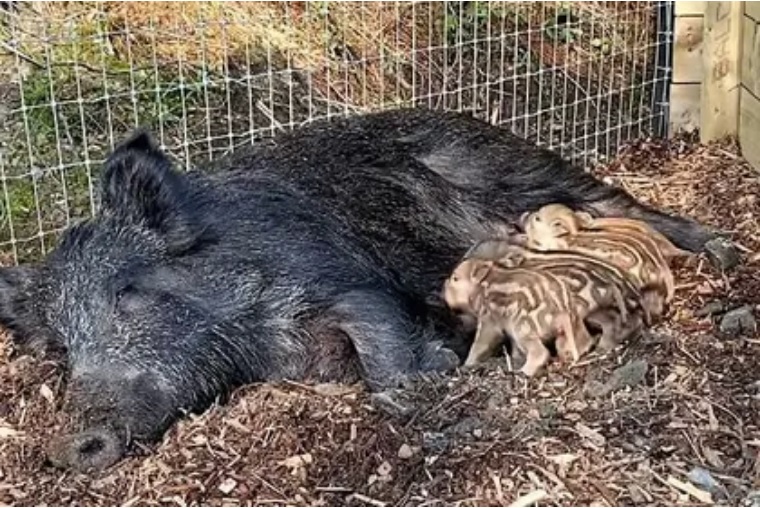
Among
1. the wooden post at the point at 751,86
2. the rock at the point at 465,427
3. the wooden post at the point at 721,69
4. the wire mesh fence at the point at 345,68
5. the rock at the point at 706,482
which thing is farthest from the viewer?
the wire mesh fence at the point at 345,68

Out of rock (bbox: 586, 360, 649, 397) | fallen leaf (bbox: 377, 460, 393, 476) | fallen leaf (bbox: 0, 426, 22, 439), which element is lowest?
fallen leaf (bbox: 0, 426, 22, 439)

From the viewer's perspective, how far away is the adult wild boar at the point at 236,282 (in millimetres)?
4418

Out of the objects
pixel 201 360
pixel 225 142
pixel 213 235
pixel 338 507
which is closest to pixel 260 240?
pixel 213 235

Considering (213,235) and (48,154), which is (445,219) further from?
(48,154)

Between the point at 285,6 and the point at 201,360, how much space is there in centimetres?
305

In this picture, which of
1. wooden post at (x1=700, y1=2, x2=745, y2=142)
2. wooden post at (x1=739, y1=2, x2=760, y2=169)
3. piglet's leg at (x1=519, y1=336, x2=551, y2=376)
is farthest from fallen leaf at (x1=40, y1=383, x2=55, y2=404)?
wooden post at (x1=700, y1=2, x2=745, y2=142)

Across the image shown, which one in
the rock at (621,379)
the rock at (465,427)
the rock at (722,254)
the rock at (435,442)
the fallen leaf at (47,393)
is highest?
the rock at (722,254)

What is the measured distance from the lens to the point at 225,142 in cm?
657

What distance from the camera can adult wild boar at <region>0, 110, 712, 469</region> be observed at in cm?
442

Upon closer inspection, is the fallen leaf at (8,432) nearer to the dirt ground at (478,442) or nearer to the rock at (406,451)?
the dirt ground at (478,442)

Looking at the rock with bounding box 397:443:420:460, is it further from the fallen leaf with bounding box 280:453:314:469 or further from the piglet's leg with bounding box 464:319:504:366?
the piglet's leg with bounding box 464:319:504:366

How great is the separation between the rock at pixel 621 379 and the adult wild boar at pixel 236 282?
2.05 ft

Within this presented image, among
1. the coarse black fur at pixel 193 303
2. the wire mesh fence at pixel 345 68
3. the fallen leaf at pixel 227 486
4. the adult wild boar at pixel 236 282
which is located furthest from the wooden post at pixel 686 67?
the fallen leaf at pixel 227 486

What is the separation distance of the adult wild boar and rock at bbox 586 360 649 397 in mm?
625
